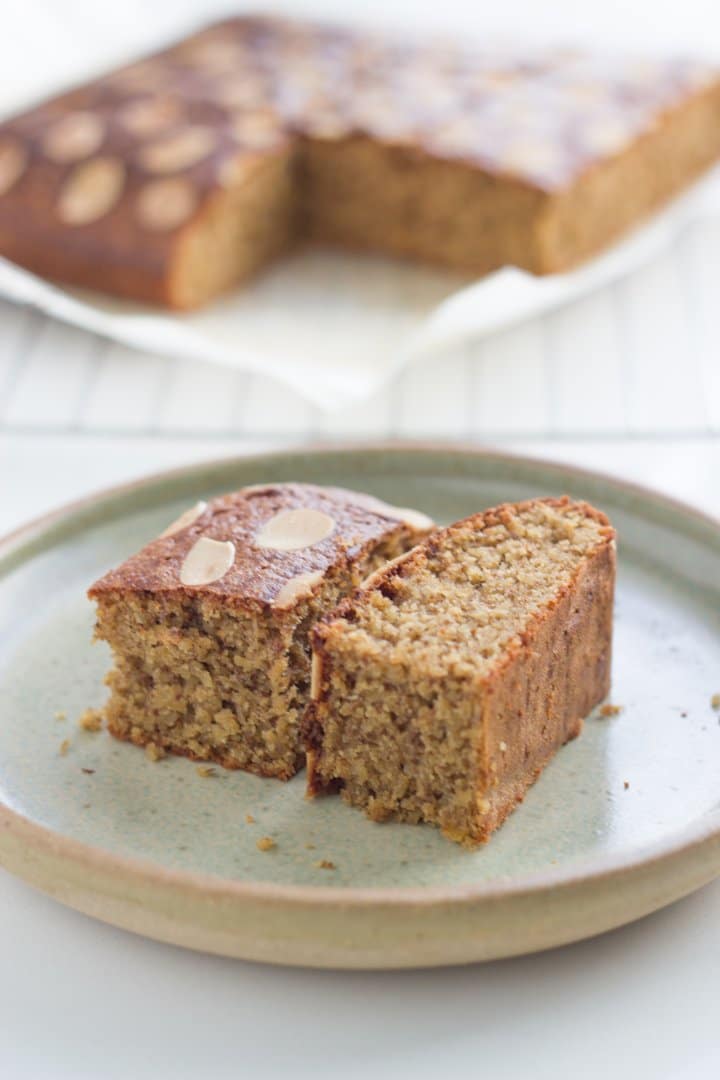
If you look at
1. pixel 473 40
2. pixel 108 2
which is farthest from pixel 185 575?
pixel 108 2

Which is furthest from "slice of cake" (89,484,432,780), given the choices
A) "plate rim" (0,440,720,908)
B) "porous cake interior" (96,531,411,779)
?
"plate rim" (0,440,720,908)

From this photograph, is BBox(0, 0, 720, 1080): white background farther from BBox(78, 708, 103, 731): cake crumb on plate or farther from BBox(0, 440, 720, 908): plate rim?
BBox(78, 708, 103, 731): cake crumb on plate

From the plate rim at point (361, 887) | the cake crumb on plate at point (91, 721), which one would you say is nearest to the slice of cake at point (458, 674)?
the plate rim at point (361, 887)

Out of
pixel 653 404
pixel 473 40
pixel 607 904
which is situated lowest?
pixel 653 404

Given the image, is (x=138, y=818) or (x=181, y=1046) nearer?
(x=181, y=1046)

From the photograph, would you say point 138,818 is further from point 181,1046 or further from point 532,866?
point 532,866
